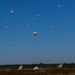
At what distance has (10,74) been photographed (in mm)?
49094

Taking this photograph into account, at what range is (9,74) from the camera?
48.8m

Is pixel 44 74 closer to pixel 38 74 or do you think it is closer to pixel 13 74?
pixel 38 74

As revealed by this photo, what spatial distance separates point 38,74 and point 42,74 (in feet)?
1.89

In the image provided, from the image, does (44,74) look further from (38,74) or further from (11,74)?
(11,74)

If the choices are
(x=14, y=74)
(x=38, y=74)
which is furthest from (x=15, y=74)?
(x=38, y=74)

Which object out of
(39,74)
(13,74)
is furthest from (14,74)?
(39,74)

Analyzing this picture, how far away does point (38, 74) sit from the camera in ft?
155

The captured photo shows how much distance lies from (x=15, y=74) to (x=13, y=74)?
2.25 feet

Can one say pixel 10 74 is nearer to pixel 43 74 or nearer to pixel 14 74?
pixel 14 74

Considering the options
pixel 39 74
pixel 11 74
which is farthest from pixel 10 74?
pixel 39 74

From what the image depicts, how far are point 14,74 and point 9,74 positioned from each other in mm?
734

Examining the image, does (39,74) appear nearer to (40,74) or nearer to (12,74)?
(40,74)

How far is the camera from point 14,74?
1921 inches

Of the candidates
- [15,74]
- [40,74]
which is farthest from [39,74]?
[15,74]
